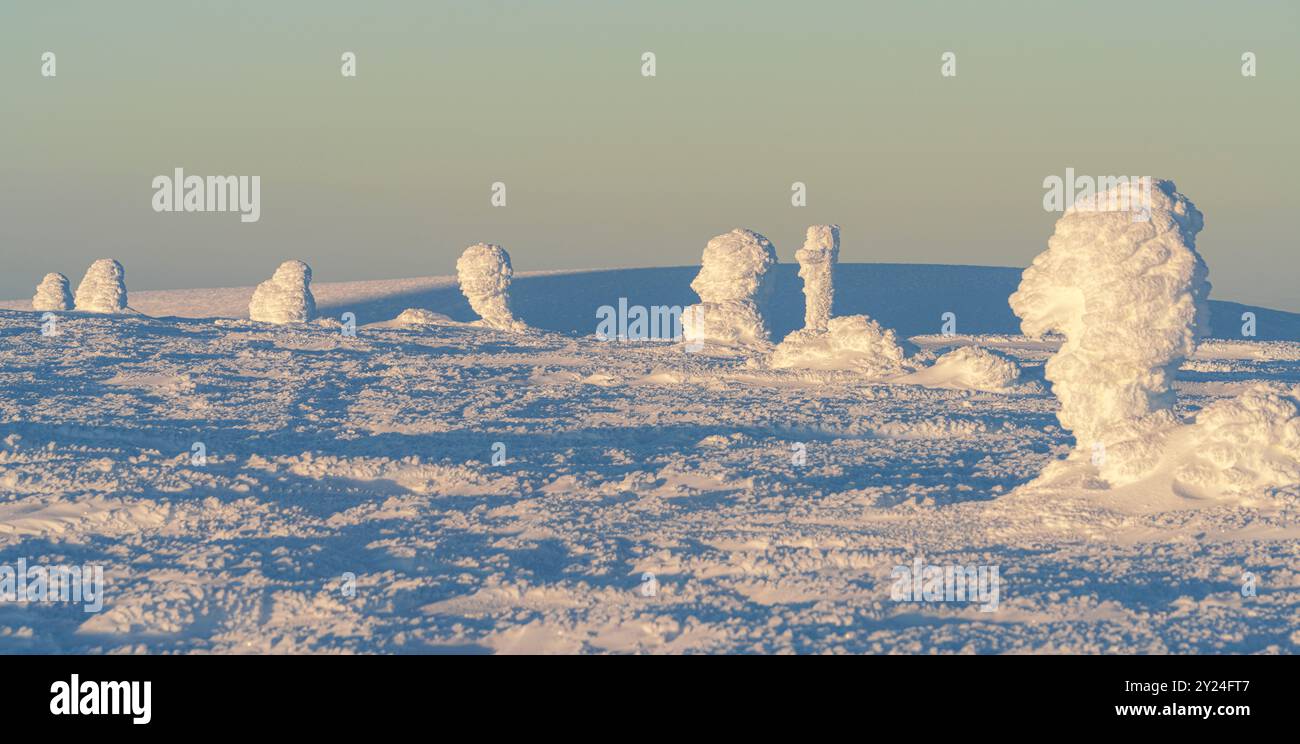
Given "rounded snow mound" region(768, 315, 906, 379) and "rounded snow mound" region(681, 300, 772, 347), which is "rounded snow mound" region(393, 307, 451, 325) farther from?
"rounded snow mound" region(768, 315, 906, 379)

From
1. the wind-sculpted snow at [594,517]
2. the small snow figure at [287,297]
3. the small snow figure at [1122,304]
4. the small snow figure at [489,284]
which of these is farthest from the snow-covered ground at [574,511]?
the small snow figure at [489,284]

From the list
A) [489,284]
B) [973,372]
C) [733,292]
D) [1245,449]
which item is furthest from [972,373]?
[489,284]

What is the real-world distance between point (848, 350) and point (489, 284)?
20.0 metres

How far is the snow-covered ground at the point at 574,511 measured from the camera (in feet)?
82.6

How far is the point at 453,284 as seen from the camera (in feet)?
422

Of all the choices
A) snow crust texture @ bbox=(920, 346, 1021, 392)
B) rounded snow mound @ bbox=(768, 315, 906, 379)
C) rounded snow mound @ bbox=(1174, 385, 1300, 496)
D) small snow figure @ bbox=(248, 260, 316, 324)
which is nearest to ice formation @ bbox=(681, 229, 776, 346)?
rounded snow mound @ bbox=(768, 315, 906, 379)

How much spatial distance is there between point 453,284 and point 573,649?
4189 inches

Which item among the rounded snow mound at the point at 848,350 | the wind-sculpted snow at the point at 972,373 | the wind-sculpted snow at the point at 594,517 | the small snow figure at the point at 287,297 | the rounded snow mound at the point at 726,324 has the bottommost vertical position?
the wind-sculpted snow at the point at 594,517

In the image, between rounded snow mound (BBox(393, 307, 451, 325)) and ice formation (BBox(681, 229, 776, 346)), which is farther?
rounded snow mound (BBox(393, 307, 451, 325))

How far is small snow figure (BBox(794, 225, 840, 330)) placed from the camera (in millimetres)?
69250

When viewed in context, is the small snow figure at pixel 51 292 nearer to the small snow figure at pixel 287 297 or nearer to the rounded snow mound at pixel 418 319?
the small snow figure at pixel 287 297

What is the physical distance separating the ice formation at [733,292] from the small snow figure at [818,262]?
278 centimetres

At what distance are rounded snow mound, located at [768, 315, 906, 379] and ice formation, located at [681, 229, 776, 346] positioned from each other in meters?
7.03
